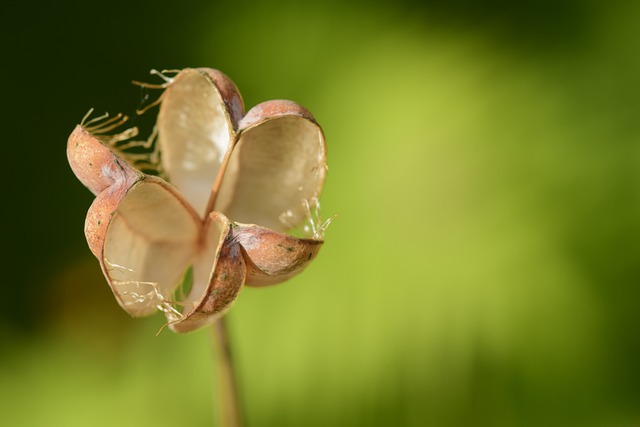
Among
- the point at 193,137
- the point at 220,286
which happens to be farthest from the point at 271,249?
the point at 193,137

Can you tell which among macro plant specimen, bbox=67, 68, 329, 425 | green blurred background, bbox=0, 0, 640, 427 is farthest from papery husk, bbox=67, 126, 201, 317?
green blurred background, bbox=0, 0, 640, 427

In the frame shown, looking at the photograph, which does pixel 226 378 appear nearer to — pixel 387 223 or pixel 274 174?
pixel 274 174

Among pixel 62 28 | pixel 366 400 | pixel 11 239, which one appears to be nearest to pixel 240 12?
pixel 62 28

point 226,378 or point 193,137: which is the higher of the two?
point 193,137

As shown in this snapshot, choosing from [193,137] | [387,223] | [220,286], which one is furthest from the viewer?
[387,223]

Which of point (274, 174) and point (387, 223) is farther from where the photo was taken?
point (387, 223)

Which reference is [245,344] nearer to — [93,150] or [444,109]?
[444,109]

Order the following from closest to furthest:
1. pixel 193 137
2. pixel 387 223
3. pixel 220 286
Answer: pixel 220 286
pixel 193 137
pixel 387 223
